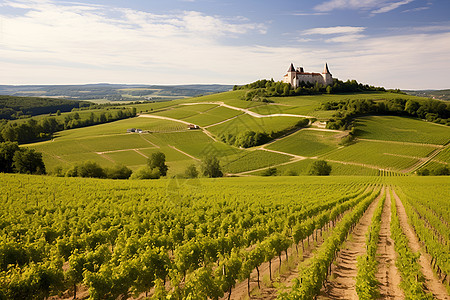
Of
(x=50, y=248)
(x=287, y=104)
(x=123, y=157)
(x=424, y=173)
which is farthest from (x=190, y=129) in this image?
(x=50, y=248)

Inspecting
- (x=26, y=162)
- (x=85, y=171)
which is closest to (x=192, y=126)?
(x=85, y=171)

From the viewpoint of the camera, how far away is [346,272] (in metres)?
16.5

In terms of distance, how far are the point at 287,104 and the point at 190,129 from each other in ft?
156

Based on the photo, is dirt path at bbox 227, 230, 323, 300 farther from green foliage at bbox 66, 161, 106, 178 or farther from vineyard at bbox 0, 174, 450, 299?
green foliage at bbox 66, 161, 106, 178

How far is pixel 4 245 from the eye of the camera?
1373 centimetres

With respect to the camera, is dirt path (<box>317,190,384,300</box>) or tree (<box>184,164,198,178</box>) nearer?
dirt path (<box>317,190,384,300</box>)

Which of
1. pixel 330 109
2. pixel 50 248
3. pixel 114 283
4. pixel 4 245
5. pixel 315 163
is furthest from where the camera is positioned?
pixel 330 109

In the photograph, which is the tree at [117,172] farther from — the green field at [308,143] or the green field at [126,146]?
the green field at [308,143]

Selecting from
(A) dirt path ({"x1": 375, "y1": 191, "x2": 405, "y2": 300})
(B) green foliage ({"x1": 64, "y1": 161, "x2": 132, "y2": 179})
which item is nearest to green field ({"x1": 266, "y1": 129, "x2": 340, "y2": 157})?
(B) green foliage ({"x1": 64, "y1": 161, "x2": 132, "y2": 179})

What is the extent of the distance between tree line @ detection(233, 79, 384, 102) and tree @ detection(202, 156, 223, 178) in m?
69.4

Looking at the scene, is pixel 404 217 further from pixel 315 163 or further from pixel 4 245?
pixel 315 163

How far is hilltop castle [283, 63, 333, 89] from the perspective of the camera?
157m

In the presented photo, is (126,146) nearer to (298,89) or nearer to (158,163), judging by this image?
(158,163)

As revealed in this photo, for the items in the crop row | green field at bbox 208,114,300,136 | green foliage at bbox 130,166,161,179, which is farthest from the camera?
green field at bbox 208,114,300,136
